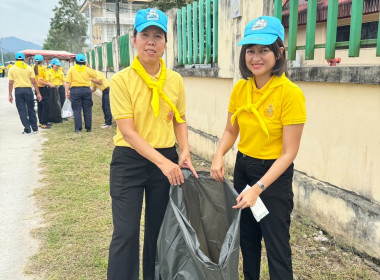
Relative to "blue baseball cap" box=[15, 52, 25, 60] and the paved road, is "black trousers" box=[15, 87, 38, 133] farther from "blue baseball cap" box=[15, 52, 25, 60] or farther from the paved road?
"blue baseball cap" box=[15, 52, 25, 60]

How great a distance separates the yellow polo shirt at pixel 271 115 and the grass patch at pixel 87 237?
121cm

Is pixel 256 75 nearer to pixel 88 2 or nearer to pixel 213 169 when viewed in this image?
pixel 213 169

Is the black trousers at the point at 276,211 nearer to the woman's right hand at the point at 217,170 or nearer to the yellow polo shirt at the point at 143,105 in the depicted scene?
the woman's right hand at the point at 217,170

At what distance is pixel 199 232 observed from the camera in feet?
6.53

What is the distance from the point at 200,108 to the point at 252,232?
389 centimetres

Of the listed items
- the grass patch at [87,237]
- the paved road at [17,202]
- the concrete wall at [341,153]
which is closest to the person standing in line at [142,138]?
the grass patch at [87,237]

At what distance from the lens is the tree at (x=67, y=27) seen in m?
41.8

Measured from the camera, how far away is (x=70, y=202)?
3.90 meters

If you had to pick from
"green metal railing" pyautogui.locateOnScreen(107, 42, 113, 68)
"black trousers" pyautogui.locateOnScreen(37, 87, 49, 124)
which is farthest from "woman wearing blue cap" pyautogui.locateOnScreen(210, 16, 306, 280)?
"green metal railing" pyautogui.locateOnScreen(107, 42, 113, 68)

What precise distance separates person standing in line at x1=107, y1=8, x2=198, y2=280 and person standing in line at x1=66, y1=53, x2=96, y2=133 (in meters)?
6.10

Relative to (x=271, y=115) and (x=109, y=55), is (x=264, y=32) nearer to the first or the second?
(x=271, y=115)

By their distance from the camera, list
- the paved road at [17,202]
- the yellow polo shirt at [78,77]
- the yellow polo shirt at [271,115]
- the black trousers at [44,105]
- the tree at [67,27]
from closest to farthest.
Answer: the yellow polo shirt at [271,115] → the paved road at [17,202] → the yellow polo shirt at [78,77] → the black trousers at [44,105] → the tree at [67,27]

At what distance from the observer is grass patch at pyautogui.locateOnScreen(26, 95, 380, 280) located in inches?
101

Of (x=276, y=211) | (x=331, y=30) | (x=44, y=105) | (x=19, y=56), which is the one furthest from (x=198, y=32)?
(x=44, y=105)
